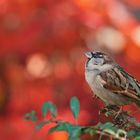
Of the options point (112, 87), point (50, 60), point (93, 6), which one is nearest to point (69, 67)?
point (50, 60)

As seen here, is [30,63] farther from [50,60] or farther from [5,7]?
[5,7]

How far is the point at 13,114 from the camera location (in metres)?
3.14

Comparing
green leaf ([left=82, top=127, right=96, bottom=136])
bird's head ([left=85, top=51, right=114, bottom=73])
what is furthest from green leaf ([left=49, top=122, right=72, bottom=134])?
bird's head ([left=85, top=51, right=114, bottom=73])

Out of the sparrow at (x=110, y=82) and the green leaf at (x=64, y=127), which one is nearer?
the green leaf at (x=64, y=127)

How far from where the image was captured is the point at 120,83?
1.95 metres

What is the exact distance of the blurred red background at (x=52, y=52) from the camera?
316 cm

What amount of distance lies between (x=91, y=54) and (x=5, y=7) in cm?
133

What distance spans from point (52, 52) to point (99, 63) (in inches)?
47.3

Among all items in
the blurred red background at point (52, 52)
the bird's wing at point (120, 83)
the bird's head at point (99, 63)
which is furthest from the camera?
the blurred red background at point (52, 52)

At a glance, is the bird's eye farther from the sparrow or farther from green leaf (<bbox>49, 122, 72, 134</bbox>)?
green leaf (<bbox>49, 122, 72, 134</bbox>)

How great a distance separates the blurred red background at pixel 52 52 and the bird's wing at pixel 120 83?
1.11 metres

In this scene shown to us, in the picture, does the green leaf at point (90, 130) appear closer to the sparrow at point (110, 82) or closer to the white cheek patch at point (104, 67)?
the sparrow at point (110, 82)

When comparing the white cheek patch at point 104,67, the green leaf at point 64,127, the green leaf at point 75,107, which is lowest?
the green leaf at point 64,127

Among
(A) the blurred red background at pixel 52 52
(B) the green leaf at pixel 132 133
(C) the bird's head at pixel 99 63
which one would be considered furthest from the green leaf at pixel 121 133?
(A) the blurred red background at pixel 52 52
